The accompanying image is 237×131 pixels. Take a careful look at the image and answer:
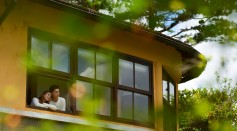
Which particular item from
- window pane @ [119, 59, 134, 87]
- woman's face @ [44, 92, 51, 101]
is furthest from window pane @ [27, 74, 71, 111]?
window pane @ [119, 59, 134, 87]

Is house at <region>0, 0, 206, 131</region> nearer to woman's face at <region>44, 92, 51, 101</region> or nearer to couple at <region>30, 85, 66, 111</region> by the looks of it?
couple at <region>30, 85, 66, 111</region>

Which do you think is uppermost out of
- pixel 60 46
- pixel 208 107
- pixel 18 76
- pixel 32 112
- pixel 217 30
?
pixel 60 46

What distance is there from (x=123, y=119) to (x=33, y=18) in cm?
278

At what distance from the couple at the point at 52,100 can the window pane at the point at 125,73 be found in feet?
5.71

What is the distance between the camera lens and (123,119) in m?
9.73

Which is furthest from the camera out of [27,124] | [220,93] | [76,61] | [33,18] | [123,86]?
[123,86]

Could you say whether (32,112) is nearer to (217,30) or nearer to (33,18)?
(33,18)

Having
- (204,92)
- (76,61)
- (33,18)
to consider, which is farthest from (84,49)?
(204,92)

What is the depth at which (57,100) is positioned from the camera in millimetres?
8719

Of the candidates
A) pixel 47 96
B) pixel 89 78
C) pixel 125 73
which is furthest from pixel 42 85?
pixel 125 73

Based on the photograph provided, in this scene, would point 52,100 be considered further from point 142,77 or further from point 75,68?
point 142,77

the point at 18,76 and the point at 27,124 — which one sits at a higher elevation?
the point at 18,76

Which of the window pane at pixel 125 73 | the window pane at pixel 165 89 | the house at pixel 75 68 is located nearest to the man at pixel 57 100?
the house at pixel 75 68

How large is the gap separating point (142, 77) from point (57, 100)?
2554 mm
